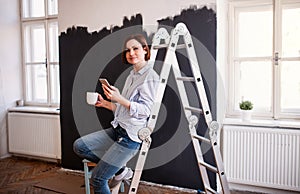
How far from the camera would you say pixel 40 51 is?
16.7 ft

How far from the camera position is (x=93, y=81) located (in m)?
3.97

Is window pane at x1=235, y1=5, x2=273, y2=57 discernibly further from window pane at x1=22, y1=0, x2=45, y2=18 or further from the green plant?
window pane at x1=22, y1=0, x2=45, y2=18

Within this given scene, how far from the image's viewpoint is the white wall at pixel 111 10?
134 inches

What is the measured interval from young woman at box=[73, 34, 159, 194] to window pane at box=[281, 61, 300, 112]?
→ 1.65 meters

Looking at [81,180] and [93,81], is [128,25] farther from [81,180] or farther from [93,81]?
[81,180]

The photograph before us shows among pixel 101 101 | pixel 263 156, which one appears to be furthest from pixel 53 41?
pixel 263 156

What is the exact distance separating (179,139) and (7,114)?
2.98m

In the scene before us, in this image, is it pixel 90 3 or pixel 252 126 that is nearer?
pixel 252 126

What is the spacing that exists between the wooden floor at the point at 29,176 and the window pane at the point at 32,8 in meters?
2.33

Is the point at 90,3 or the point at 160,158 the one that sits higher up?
the point at 90,3

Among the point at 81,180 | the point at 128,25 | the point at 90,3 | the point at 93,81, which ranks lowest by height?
the point at 81,180

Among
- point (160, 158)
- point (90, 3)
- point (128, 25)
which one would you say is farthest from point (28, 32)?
point (160, 158)

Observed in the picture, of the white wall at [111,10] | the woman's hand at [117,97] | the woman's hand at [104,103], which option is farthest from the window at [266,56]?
the woman's hand at [117,97]

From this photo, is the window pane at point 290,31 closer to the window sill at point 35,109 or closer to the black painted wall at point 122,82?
the black painted wall at point 122,82
